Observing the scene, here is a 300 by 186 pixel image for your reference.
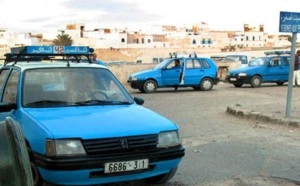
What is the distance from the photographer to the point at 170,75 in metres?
19.8

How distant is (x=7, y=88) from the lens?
6.10m

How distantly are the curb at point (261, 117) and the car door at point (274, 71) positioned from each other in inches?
412

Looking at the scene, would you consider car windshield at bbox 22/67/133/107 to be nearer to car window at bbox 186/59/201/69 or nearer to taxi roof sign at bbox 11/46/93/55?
taxi roof sign at bbox 11/46/93/55

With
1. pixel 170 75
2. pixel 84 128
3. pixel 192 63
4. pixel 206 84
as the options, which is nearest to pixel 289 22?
Result: pixel 84 128

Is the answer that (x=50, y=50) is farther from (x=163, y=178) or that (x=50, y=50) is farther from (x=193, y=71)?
(x=193, y=71)

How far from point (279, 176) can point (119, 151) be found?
2.33 metres

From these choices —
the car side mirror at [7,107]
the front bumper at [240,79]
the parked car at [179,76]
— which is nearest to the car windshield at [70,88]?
the car side mirror at [7,107]

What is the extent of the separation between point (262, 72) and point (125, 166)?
18183 millimetres

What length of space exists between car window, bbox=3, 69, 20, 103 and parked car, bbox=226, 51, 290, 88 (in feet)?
54.8

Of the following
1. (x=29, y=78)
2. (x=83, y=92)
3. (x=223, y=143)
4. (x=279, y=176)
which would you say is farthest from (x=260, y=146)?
(x=29, y=78)

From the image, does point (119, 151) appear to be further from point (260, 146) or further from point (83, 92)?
point (260, 146)

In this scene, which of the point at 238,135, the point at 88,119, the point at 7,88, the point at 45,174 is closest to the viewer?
the point at 45,174

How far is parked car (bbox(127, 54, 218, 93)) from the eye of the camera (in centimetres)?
1952

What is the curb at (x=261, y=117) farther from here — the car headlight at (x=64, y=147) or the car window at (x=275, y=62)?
the car window at (x=275, y=62)
